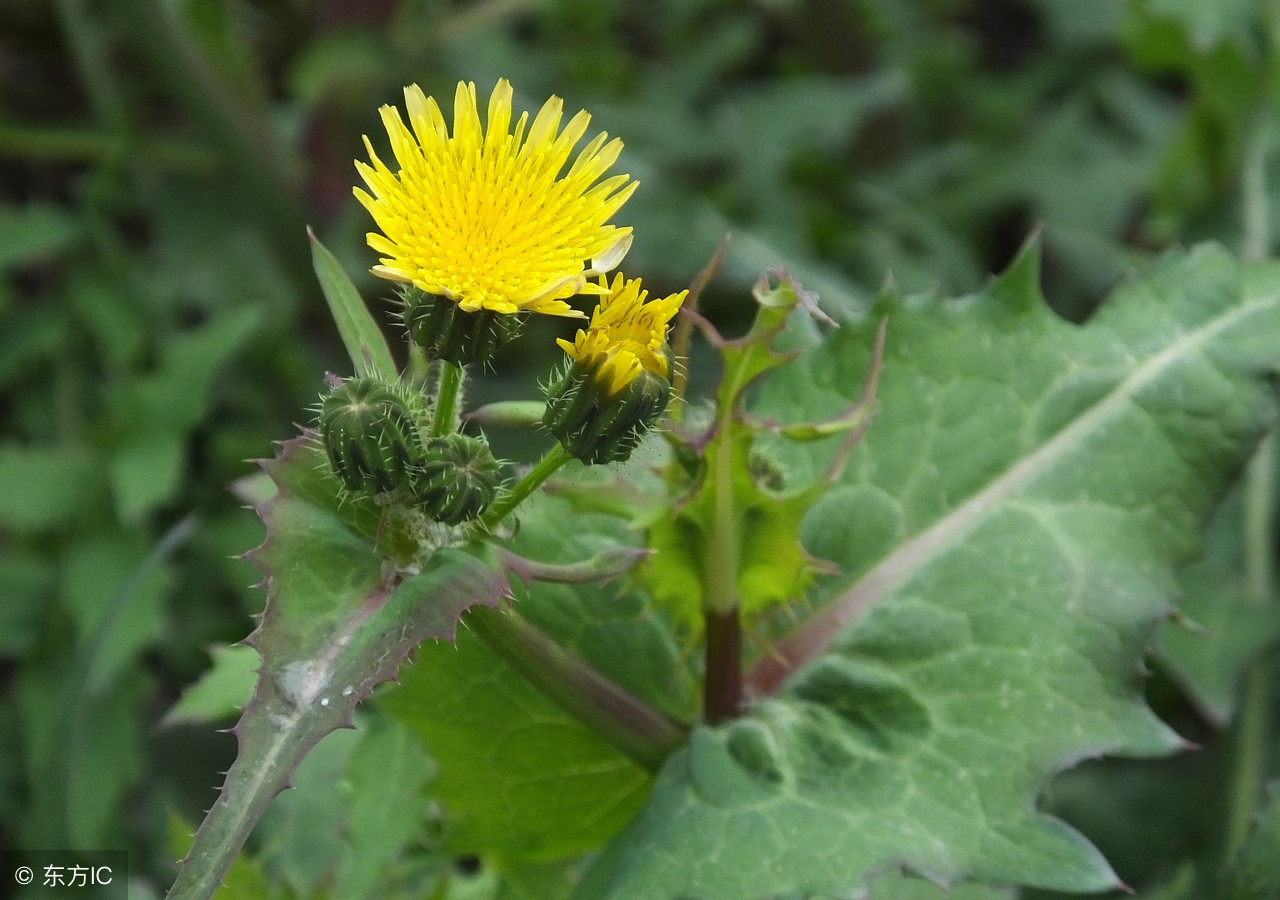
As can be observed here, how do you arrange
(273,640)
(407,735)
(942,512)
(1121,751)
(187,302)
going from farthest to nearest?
(187,302), (407,735), (942,512), (1121,751), (273,640)

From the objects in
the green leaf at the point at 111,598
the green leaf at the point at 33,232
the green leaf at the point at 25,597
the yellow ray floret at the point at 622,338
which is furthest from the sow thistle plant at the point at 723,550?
the green leaf at the point at 33,232

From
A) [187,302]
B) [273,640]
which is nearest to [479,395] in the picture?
[187,302]

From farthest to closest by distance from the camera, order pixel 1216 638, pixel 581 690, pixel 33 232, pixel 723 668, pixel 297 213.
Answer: pixel 297 213 → pixel 33 232 → pixel 1216 638 → pixel 723 668 → pixel 581 690

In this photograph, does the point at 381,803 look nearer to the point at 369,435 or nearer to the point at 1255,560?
the point at 369,435

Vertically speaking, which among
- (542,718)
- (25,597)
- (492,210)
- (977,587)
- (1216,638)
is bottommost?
(25,597)

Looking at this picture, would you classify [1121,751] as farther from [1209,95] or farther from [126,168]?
[126,168]

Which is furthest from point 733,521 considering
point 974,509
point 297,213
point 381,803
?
point 297,213

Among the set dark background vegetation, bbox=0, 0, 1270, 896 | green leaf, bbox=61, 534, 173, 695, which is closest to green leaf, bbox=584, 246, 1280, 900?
dark background vegetation, bbox=0, 0, 1270, 896
